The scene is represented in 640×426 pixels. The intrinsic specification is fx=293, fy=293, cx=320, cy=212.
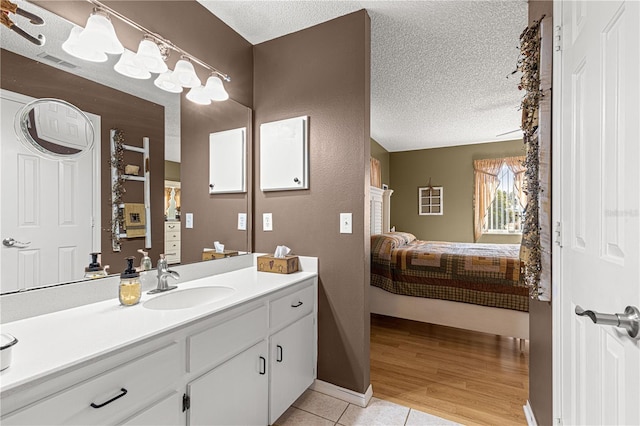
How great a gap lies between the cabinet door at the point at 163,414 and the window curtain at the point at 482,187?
18.7 feet

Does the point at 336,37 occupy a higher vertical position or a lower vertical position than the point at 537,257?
higher

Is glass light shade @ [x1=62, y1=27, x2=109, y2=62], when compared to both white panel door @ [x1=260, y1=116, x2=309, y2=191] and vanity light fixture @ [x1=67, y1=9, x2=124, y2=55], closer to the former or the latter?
vanity light fixture @ [x1=67, y1=9, x2=124, y2=55]

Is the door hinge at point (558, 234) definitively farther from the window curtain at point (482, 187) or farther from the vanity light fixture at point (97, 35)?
the window curtain at point (482, 187)

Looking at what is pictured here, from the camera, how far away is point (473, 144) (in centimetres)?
559

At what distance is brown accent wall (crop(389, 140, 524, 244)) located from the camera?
5.55 metres

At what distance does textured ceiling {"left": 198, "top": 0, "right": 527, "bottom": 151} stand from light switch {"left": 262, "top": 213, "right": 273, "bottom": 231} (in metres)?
1.32

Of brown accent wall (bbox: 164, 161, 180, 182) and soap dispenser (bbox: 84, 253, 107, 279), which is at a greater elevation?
brown accent wall (bbox: 164, 161, 180, 182)

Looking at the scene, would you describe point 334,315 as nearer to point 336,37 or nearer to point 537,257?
point 537,257

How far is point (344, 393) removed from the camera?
189 cm

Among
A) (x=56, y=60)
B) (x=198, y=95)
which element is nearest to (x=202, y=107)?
(x=198, y=95)

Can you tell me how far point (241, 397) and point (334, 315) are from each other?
2.52 feet

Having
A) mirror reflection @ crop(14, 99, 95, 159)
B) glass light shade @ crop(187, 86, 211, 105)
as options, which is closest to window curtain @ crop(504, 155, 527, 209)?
glass light shade @ crop(187, 86, 211, 105)

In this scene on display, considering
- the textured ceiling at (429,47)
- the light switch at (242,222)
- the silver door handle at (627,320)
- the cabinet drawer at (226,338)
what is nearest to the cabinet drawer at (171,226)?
the light switch at (242,222)

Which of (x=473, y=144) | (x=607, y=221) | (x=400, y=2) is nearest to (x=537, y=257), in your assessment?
(x=607, y=221)
